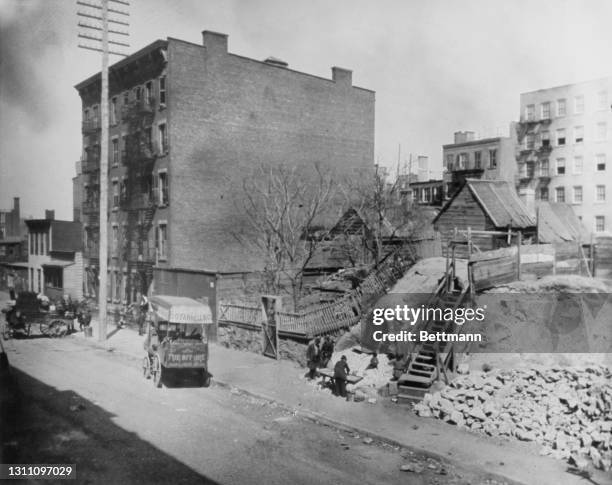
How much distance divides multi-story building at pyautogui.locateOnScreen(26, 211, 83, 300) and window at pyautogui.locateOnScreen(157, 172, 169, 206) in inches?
426

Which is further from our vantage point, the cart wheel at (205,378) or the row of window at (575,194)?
the row of window at (575,194)

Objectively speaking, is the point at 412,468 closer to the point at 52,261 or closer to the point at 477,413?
the point at 477,413

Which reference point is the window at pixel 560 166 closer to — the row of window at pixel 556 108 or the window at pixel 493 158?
the row of window at pixel 556 108

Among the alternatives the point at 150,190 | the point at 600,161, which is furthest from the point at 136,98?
the point at 600,161

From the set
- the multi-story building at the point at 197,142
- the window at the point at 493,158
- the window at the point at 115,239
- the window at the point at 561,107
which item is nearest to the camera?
the multi-story building at the point at 197,142

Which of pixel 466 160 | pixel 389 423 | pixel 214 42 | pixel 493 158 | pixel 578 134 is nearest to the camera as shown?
pixel 389 423

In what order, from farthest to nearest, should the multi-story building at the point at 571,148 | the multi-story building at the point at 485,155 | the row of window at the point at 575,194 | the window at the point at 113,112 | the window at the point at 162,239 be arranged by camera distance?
the multi-story building at the point at 485,155
the row of window at the point at 575,194
the multi-story building at the point at 571,148
the window at the point at 113,112
the window at the point at 162,239

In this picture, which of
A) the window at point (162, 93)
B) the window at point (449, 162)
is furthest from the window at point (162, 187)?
the window at point (449, 162)

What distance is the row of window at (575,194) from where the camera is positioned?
161 ft

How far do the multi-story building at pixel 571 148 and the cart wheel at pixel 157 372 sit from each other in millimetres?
37037

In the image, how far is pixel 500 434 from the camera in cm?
1326

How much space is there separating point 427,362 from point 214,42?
1015 inches

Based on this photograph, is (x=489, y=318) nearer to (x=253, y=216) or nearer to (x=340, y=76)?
(x=253, y=216)

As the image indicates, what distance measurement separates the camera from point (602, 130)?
46.9 meters
